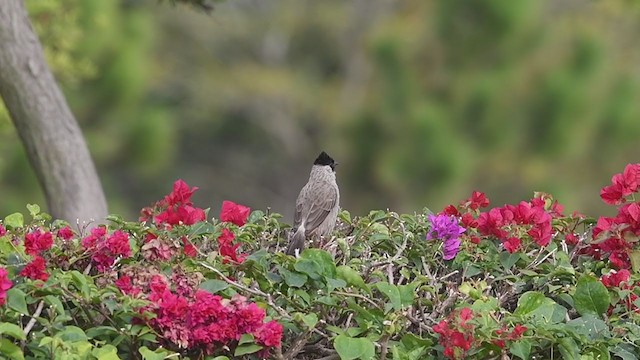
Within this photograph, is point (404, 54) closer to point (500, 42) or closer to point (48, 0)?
point (500, 42)

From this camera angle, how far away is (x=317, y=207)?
436cm

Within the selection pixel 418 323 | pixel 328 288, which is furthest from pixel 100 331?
pixel 418 323

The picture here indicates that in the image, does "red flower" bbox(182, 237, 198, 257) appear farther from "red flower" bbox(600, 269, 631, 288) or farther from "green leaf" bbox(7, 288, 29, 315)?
"red flower" bbox(600, 269, 631, 288)

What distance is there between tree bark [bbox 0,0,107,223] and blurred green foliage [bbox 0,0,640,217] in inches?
282

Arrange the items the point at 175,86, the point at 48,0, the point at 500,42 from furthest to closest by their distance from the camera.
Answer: the point at 175,86, the point at 500,42, the point at 48,0

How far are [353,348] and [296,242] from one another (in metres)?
0.82

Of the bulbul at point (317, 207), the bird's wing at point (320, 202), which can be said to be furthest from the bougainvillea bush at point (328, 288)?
the bird's wing at point (320, 202)

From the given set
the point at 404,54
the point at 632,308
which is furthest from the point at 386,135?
the point at 632,308

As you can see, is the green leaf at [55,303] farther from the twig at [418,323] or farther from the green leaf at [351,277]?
the twig at [418,323]

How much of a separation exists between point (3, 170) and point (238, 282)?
1342 cm

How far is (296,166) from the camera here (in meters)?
27.8

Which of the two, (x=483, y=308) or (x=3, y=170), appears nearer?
(x=483, y=308)

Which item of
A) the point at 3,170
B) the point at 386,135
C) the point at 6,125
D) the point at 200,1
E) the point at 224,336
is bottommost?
the point at 224,336

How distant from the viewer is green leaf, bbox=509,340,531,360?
272 cm
